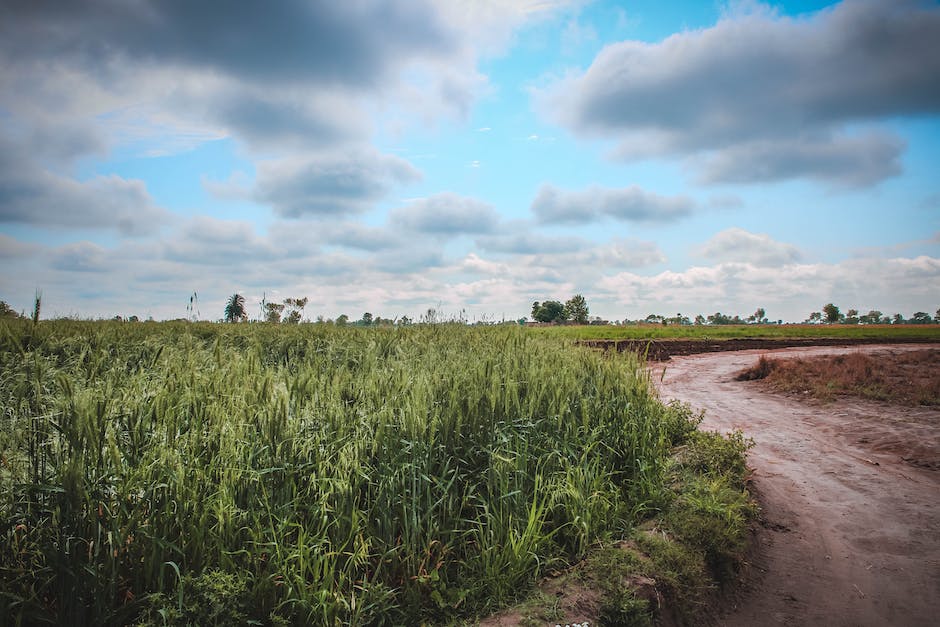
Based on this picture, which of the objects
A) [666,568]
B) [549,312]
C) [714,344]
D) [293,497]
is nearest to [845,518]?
[666,568]

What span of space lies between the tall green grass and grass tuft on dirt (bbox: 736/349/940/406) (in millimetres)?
11366

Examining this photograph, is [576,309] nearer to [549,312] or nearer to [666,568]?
[549,312]

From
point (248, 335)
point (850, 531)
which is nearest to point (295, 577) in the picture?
point (850, 531)

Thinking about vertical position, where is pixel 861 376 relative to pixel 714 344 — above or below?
below

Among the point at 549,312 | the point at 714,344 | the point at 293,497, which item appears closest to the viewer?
the point at 293,497

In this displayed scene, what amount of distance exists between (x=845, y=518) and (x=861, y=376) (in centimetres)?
1122

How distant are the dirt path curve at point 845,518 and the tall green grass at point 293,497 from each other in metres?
1.53

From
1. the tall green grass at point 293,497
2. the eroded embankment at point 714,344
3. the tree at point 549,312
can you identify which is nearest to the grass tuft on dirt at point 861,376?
the eroded embankment at point 714,344

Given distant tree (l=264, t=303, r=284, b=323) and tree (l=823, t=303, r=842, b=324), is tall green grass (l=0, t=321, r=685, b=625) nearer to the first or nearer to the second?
distant tree (l=264, t=303, r=284, b=323)

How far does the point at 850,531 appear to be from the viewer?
20.8 ft

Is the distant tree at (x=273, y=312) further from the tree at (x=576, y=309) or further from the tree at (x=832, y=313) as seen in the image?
the tree at (x=832, y=313)

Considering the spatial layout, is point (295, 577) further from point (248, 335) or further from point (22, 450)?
point (248, 335)

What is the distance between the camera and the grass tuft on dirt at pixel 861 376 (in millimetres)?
13625

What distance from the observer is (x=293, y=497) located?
4.44 meters
